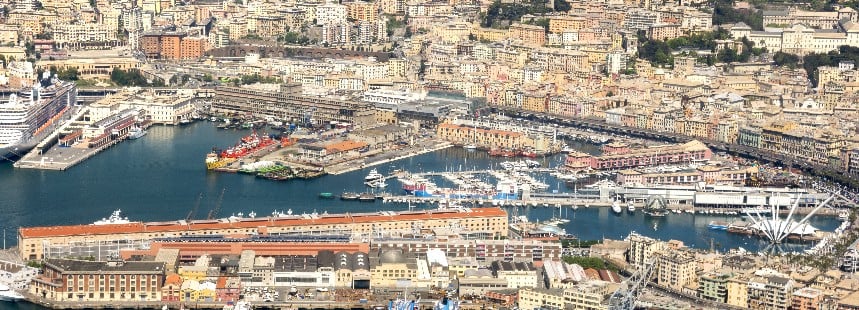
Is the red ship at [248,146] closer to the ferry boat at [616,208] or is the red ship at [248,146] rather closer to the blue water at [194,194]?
the blue water at [194,194]

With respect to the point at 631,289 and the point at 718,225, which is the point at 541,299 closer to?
the point at 631,289

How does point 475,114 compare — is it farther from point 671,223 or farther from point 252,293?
point 252,293

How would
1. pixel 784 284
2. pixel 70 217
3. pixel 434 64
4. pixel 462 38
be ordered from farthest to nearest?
1. pixel 462 38
2. pixel 434 64
3. pixel 70 217
4. pixel 784 284

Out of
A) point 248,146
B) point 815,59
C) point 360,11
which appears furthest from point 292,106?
point 815,59

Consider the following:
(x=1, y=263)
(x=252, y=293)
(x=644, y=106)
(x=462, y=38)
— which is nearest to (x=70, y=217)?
(x=1, y=263)

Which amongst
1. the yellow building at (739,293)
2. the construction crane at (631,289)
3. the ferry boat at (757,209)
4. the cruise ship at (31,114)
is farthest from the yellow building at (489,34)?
the yellow building at (739,293)

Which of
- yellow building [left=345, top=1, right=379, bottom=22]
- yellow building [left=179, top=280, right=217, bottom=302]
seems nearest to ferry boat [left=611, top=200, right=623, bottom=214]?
yellow building [left=179, top=280, right=217, bottom=302]
